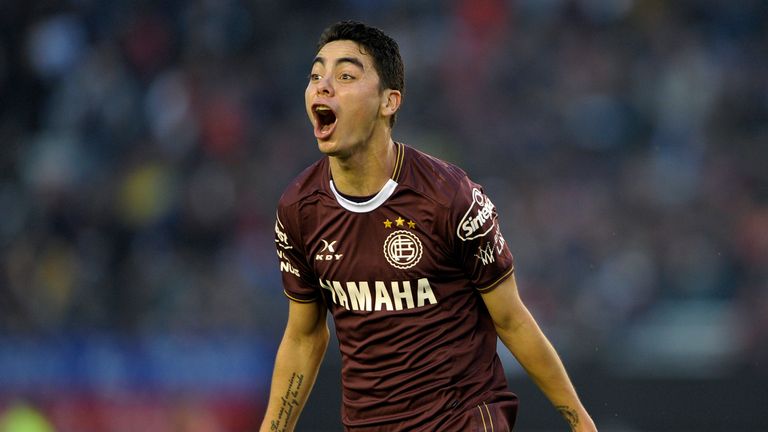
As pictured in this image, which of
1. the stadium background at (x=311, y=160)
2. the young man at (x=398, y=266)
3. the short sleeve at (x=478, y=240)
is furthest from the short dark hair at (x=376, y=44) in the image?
the stadium background at (x=311, y=160)

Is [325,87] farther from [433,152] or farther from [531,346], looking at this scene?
[433,152]

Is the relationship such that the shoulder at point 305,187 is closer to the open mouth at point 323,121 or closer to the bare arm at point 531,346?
the open mouth at point 323,121

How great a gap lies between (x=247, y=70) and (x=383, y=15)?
5.15ft

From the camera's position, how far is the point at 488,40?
12.7 m

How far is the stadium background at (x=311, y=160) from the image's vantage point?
9.99 m

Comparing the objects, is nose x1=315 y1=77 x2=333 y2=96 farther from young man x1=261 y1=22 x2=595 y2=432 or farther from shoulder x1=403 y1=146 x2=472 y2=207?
shoulder x1=403 y1=146 x2=472 y2=207

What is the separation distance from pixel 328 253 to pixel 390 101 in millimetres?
603

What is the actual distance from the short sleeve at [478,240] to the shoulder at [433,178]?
2 centimetres

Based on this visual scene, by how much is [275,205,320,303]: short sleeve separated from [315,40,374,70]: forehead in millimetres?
590

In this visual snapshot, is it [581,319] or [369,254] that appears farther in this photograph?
[581,319]

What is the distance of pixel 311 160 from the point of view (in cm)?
1176

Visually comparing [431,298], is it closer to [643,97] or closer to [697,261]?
[697,261]

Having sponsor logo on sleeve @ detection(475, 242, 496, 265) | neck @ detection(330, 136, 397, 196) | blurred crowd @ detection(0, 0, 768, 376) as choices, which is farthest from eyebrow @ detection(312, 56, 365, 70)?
blurred crowd @ detection(0, 0, 768, 376)

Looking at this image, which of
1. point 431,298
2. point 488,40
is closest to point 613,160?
point 488,40
